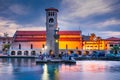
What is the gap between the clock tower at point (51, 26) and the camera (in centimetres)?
9475

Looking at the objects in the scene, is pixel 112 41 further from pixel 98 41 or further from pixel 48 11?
pixel 48 11

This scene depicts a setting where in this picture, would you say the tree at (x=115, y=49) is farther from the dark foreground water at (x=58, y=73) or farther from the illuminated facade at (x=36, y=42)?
the dark foreground water at (x=58, y=73)

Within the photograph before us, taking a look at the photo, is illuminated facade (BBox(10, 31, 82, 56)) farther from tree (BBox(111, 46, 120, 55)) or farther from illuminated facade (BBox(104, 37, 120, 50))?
tree (BBox(111, 46, 120, 55))

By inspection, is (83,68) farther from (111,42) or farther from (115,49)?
(111,42)

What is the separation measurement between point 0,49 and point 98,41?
4247 cm

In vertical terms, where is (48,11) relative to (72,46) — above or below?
above

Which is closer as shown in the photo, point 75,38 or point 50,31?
point 50,31

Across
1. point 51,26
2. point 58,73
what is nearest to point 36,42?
point 51,26

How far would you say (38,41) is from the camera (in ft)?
387

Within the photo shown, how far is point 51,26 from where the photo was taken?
96562mm

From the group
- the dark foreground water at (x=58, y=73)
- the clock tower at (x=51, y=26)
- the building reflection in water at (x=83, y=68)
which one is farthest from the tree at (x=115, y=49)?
the dark foreground water at (x=58, y=73)

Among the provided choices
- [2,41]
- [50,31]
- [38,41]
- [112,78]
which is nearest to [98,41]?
[38,41]

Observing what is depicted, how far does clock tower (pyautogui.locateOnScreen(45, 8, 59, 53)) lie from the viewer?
94750 mm

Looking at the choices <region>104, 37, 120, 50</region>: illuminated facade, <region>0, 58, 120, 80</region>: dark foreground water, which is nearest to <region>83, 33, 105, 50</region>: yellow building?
<region>104, 37, 120, 50</region>: illuminated facade
